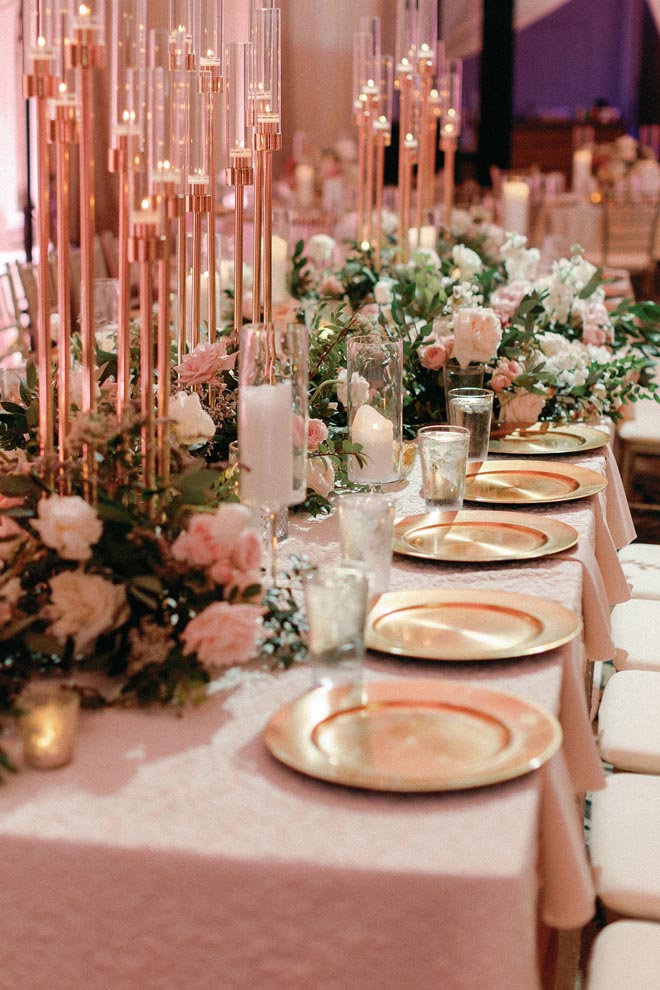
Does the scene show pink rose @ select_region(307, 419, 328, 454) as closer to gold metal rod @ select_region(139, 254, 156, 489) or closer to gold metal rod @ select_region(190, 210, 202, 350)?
gold metal rod @ select_region(190, 210, 202, 350)

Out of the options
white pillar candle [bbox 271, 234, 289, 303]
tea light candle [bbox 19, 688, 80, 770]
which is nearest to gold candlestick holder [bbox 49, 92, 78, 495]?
tea light candle [bbox 19, 688, 80, 770]

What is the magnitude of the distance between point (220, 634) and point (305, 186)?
731 cm

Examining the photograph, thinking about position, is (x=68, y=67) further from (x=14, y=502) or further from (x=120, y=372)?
(x=14, y=502)

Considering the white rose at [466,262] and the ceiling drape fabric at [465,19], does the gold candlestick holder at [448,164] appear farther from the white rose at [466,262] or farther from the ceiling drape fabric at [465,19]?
the ceiling drape fabric at [465,19]

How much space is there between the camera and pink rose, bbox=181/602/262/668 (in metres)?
1.34

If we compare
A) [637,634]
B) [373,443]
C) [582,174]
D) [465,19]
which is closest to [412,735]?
[373,443]

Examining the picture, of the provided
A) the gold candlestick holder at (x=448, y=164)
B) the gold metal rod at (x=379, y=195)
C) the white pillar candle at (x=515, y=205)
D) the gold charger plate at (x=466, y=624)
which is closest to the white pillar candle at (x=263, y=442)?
the gold charger plate at (x=466, y=624)

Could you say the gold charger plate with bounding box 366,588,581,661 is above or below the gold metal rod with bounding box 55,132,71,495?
below

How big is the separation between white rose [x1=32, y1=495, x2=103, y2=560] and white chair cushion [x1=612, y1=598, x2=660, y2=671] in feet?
4.23

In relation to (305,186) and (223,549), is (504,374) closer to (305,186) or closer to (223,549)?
(223,549)

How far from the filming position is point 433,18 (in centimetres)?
370

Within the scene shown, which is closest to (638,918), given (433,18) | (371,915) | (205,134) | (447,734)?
(447,734)

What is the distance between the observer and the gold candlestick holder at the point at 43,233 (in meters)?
1.51

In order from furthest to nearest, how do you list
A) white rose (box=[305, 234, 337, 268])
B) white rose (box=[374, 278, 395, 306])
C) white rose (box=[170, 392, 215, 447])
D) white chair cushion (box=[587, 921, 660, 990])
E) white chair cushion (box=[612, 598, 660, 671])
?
white rose (box=[305, 234, 337, 268]) → white rose (box=[374, 278, 395, 306]) → white chair cushion (box=[612, 598, 660, 671]) → white rose (box=[170, 392, 215, 447]) → white chair cushion (box=[587, 921, 660, 990])
